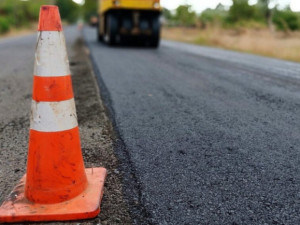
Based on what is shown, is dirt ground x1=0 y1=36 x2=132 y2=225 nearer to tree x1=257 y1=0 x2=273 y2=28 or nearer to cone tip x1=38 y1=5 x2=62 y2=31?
cone tip x1=38 y1=5 x2=62 y2=31

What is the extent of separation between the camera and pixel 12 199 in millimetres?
1623

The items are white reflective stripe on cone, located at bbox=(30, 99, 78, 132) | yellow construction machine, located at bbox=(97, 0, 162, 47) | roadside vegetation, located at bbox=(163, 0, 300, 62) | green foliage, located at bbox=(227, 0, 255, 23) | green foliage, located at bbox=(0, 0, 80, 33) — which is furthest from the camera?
green foliage, located at bbox=(227, 0, 255, 23)

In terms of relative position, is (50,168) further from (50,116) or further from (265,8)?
(265,8)

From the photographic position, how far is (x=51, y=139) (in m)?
1.60

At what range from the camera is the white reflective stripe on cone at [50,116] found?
1.59 meters

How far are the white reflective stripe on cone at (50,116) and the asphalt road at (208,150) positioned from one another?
51cm

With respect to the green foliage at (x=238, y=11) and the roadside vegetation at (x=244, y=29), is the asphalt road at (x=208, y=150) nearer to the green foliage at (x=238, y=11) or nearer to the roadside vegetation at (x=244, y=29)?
the roadside vegetation at (x=244, y=29)

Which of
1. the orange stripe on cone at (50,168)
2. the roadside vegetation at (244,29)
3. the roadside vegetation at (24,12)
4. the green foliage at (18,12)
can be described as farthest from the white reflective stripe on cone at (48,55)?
the green foliage at (18,12)

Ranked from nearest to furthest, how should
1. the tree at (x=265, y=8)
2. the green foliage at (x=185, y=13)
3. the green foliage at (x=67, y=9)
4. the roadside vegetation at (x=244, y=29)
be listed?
the roadside vegetation at (x=244, y=29), the green foliage at (x=185, y=13), the tree at (x=265, y=8), the green foliage at (x=67, y=9)

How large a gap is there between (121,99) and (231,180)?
2.12 metres

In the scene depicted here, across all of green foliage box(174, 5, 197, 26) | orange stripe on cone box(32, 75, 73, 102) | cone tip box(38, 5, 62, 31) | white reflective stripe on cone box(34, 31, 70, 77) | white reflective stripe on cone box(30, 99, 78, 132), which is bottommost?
white reflective stripe on cone box(30, 99, 78, 132)

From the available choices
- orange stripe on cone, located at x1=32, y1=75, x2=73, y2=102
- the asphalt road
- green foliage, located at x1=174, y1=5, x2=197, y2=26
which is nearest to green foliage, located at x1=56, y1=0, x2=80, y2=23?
green foliage, located at x1=174, y1=5, x2=197, y2=26

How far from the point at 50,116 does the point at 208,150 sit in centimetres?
116

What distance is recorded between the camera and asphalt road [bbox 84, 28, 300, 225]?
1.54m
